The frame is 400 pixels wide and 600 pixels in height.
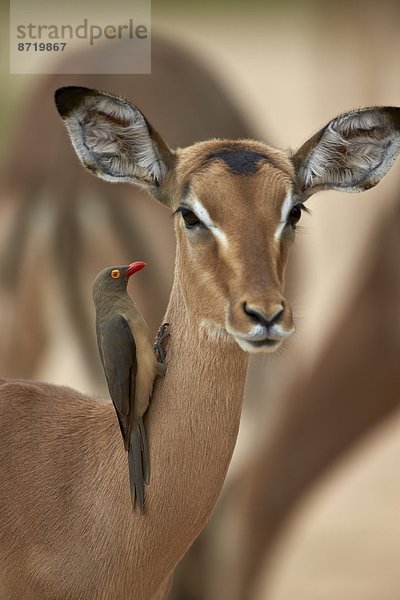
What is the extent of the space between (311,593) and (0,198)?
11.3 ft

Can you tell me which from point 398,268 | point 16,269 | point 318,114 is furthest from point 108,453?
point 318,114

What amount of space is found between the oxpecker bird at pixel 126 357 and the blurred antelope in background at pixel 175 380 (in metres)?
0.06

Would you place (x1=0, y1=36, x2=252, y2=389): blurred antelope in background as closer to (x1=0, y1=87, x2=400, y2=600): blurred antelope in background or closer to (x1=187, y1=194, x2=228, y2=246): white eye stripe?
(x1=0, y1=87, x2=400, y2=600): blurred antelope in background

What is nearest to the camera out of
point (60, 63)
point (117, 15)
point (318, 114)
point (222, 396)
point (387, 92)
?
point (222, 396)

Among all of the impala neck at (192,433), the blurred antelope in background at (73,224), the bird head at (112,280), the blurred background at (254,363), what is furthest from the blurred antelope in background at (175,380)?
the blurred antelope in background at (73,224)

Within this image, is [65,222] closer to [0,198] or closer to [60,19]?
[0,198]

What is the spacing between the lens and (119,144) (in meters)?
3.78

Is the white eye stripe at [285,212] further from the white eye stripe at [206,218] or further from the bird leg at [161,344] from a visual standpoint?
the bird leg at [161,344]

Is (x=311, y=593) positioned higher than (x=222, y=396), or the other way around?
(x=222, y=396)

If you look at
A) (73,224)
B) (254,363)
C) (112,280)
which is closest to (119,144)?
(112,280)

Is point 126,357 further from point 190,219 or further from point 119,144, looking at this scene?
point 119,144

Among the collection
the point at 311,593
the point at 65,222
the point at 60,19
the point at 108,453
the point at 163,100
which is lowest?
the point at 311,593

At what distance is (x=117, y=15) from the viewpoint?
550 inches
